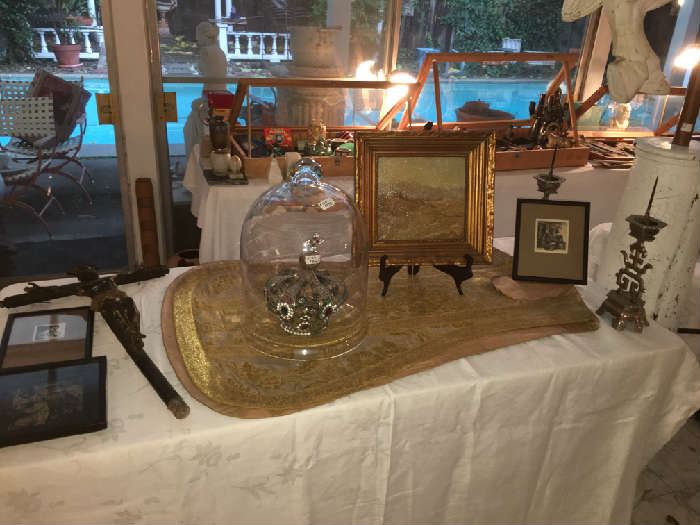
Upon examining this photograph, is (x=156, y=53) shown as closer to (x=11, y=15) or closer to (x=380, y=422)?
(x=11, y=15)

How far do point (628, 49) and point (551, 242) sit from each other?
0.66m

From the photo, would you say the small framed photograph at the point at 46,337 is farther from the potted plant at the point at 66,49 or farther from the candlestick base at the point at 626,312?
the potted plant at the point at 66,49

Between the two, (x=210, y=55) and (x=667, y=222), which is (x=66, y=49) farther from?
(x=667, y=222)

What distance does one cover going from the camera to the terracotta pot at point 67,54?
3797mm

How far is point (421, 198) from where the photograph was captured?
5.87 feet

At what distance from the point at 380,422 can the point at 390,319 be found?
1.16 feet

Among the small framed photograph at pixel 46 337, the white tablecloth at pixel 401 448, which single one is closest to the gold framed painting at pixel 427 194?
the white tablecloth at pixel 401 448

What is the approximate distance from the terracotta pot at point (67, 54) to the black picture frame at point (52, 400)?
3.11m

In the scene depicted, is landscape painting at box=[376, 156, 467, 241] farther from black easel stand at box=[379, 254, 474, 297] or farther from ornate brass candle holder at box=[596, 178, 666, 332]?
ornate brass candle holder at box=[596, 178, 666, 332]

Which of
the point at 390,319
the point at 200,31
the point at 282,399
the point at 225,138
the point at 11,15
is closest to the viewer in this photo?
the point at 282,399

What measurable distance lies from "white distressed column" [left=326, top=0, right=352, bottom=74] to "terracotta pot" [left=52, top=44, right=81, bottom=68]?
1.74 m

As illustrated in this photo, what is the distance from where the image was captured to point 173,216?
4.36m

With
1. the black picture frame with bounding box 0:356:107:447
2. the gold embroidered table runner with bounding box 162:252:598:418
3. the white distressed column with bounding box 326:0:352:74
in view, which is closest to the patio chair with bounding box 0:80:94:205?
the white distressed column with bounding box 326:0:352:74

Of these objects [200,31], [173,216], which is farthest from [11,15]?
[173,216]
